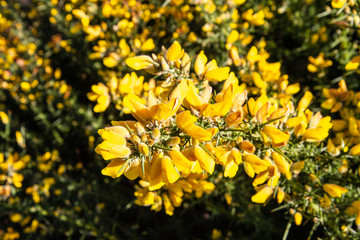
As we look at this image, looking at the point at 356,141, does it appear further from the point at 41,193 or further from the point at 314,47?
the point at 41,193

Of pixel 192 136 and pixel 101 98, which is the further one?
pixel 101 98

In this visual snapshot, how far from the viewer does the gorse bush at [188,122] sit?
2.53ft

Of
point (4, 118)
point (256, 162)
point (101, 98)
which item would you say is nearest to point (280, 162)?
point (256, 162)

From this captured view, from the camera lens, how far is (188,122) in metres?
0.69

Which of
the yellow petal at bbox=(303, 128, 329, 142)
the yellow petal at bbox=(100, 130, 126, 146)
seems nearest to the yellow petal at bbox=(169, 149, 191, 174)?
the yellow petal at bbox=(100, 130, 126, 146)

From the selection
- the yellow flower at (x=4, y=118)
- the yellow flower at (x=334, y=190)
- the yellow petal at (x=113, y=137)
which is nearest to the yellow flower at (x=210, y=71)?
the yellow petal at (x=113, y=137)

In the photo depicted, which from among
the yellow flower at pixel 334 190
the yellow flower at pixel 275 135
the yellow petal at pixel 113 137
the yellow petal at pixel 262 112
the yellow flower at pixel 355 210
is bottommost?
the yellow flower at pixel 355 210

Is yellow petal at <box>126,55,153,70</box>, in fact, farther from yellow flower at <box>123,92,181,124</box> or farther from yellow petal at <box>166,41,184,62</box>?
yellow flower at <box>123,92,181,124</box>

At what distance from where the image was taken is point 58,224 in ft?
7.29

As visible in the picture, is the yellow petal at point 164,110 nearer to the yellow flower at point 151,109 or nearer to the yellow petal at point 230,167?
the yellow flower at point 151,109

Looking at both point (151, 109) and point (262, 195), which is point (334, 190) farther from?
point (151, 109)

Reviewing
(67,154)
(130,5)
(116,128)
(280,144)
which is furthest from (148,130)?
(67,154)

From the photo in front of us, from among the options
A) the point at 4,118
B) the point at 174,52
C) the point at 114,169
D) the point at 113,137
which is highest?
the point at 174,52

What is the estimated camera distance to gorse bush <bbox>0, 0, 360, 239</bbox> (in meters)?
0.77
